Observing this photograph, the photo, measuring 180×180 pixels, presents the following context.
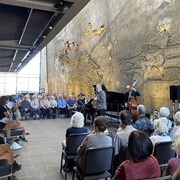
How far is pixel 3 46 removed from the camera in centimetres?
693

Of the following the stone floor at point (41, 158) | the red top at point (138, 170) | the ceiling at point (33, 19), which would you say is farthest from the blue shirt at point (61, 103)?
the red top at point (138, 170)

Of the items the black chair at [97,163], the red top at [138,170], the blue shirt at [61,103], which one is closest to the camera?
the red top at [138,170]

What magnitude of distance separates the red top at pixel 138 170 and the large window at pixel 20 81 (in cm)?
2443

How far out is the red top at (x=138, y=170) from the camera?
179 centimetres

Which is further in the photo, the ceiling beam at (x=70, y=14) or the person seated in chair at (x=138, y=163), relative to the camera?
the ceiling beam at (x=70, y=14)

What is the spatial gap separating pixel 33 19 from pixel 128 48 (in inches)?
187

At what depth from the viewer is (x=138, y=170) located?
1.80 m

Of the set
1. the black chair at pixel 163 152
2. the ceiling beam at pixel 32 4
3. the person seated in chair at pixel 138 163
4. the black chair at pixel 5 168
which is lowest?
the black chair at pixel 5 168

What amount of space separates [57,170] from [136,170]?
95.7 inches

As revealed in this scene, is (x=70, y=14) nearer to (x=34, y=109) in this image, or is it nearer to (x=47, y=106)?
(x=34, y=109)

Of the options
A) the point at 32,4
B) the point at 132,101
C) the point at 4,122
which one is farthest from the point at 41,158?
the point at 132,101

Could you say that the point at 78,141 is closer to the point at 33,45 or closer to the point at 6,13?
the point at 6,13

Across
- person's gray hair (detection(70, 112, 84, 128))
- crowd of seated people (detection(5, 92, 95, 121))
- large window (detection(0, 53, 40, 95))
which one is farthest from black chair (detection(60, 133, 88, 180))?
large window (detection(0, 53, 40, 95))

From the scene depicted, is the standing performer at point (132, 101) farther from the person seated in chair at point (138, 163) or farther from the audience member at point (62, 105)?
the person seated in chair at point (138, 163)
